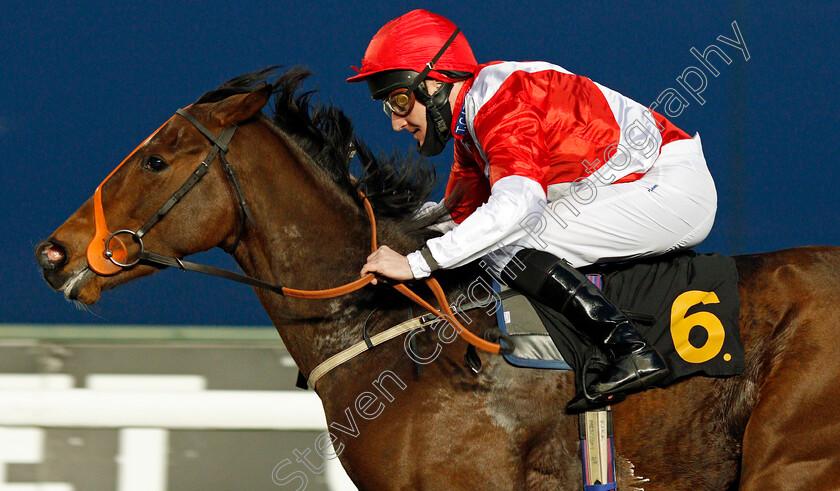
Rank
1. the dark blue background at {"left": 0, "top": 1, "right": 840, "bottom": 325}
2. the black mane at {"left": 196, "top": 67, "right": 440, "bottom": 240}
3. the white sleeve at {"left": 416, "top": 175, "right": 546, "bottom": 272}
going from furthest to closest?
the dark blue background at {"left": 0, "top": 1, "right": 840, "bottom": 325} → the black mane at {"left": 196, "top": 67, "right": 440, "bottom": 240} → the white sleeve at {"left": 416, "top": 175, "right": 546, "bottom": 272}

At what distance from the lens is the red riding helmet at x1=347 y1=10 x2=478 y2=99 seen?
2.29 meters

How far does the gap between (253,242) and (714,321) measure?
1.32 meters

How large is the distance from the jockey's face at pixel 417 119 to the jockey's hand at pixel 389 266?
46 centimetres

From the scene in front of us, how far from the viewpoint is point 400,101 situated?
233 cm

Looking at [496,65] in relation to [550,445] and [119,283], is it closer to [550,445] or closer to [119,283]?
[550,445]

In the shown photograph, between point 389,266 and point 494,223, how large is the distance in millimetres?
317

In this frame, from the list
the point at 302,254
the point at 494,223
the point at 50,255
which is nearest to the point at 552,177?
the point at 494,223

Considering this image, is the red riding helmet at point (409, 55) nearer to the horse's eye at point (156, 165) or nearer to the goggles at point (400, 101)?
the goggles at point (400, 101)

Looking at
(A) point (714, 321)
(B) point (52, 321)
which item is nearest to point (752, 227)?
(A) point (714, 321)

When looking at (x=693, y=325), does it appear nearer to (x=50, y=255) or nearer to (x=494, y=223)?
(x=494, y=223)

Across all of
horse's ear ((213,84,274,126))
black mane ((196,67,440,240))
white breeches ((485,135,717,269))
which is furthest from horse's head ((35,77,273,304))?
white breeches ((485,135,717,269))

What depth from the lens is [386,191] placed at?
2.46 metres

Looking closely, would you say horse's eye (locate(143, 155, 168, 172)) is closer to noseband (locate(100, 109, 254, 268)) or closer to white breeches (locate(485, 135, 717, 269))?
noseband (locate(100, 109, 254, 268))

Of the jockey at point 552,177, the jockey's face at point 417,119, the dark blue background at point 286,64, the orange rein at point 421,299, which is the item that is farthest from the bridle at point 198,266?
the dark blue background at point 286,64
